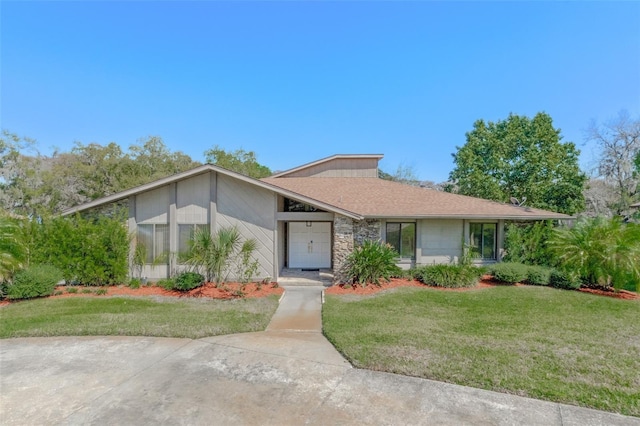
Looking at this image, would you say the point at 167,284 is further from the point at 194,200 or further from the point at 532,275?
the point at 532,275

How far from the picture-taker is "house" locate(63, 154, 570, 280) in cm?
1199

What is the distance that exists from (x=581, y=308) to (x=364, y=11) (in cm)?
1211

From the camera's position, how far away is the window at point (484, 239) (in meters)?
14.2

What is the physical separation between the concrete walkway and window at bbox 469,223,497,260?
35.5 feet

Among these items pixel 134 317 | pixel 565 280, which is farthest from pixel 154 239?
pixel 565 280

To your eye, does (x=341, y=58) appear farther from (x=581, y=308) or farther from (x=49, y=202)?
(x=49, y=202)

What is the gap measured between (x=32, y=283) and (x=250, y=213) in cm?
730

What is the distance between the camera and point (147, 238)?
39.9 ft

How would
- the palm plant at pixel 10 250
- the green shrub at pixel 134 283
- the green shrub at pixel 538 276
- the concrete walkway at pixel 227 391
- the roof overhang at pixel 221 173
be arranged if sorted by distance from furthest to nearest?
the green shrub at pixel 538 276 → the roof overhang at pixel 221 173 → the green shrub at pixel 134 283 → the palm plant at pixel 10 250 → the concrete walkway at pixel 227 391

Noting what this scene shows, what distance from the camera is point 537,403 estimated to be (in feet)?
13.9

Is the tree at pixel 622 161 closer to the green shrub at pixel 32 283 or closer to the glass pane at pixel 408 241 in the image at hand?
the glass pane at pixel 408 241

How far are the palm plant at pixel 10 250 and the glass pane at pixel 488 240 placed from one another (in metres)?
18.0

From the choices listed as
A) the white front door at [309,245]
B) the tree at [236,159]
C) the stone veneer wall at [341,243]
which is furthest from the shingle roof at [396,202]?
the tree at [236,159]

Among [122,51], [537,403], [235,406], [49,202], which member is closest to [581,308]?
[537,403]
